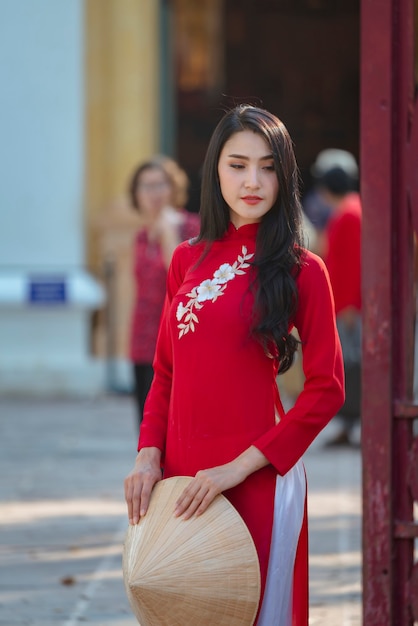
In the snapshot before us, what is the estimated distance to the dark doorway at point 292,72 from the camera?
22.5 m

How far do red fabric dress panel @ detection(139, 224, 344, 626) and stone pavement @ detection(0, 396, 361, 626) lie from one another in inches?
76.5

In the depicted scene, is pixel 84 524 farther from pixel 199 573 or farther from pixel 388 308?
pixel 199 573

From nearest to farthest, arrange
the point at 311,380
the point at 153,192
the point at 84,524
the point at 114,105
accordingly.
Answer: the point at 311,380, the point at 84,524, the point at 153,192, the point at 114,105

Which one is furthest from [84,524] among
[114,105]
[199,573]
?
[114,105]

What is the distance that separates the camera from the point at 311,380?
11.3ft

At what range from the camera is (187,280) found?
3.61 m

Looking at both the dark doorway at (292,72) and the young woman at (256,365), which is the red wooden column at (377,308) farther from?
the dark doorway at (292,72)

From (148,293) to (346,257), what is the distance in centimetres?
287

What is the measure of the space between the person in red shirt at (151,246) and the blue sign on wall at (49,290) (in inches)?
233

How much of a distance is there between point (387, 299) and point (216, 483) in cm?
81

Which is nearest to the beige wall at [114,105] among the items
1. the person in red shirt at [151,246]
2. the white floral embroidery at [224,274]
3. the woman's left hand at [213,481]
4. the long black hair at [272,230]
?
the person in red shirt at [151,246]

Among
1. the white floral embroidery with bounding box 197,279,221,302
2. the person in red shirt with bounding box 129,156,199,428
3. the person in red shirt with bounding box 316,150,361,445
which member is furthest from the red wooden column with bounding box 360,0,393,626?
the person in red shirt with bounding box 316,150,361,445

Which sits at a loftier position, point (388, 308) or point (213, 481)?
point (388, 308)

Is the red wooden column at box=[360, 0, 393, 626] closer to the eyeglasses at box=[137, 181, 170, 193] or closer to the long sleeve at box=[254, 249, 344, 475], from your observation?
the long sleeve at box=[254, 249, 344, 475]
